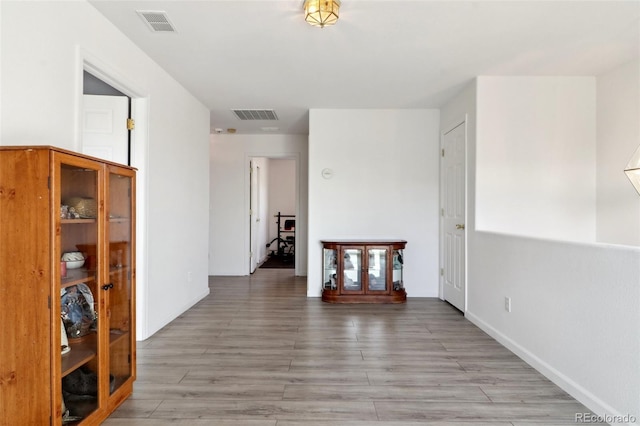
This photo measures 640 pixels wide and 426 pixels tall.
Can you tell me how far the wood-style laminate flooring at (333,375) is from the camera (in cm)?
194

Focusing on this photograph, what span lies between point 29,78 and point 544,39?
356 cm

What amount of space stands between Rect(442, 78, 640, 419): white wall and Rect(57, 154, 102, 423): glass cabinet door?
2.80 metres

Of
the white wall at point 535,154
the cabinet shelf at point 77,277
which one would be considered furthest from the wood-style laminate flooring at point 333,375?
the white wall at point 535,154

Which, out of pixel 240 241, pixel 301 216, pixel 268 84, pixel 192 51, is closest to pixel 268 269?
pixel 240 241

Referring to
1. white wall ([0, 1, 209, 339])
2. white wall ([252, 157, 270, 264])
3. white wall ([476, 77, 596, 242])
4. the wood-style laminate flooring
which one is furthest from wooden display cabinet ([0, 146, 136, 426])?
white wall ([252, 157, 270, 264])

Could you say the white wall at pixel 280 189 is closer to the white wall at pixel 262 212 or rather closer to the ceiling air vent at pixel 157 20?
the white wall at pixel 262 212

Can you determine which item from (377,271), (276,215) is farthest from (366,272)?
(276,215)

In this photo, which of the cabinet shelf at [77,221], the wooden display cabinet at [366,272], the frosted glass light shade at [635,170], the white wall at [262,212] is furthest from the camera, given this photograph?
the white wall at [262,212]

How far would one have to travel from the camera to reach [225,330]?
130 inches

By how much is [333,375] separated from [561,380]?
4.97 feet

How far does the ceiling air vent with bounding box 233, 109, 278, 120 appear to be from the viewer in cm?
463

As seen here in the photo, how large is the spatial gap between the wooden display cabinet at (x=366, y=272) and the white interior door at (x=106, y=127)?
254cm

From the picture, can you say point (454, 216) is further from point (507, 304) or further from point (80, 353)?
point (80, 353)

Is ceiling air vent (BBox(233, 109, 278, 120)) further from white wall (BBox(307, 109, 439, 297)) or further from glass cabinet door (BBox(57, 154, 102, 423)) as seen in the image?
glass cabinet door (BBox(57, 154, 102, 423))
